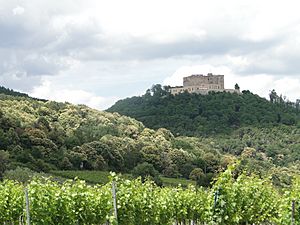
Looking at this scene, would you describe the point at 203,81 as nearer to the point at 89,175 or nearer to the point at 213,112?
the point at 213,112

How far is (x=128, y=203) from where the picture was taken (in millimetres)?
12766

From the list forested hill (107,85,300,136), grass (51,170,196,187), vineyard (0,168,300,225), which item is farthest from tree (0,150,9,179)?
forested hill (107,85,300,136)

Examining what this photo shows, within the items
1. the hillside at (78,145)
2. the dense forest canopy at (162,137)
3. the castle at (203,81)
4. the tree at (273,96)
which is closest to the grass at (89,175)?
the hillside at (78,145)

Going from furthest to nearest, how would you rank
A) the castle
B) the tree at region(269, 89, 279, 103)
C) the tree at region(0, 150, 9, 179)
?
1. the castle
2. the tree at region(269, 89, 279, 103)
3. the tree at region(0, 150, 9, 179)

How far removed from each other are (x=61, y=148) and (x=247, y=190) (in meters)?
55.5

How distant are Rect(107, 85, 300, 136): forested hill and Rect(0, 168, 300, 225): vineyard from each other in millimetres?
89863

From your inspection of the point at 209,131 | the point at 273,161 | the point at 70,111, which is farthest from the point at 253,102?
the point at 70,111

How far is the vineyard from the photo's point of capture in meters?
11.3

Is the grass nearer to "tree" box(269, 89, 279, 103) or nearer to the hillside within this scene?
the hillside

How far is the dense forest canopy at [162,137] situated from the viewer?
6419 centimetres

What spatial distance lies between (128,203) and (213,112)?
104 m

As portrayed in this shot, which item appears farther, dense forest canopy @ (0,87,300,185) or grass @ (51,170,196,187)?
dense forest canopy @ (0,87,300,185)

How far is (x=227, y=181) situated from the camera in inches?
468

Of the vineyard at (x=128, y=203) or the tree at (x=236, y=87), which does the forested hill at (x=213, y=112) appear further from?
the vineyard at (x=128, y=203)
